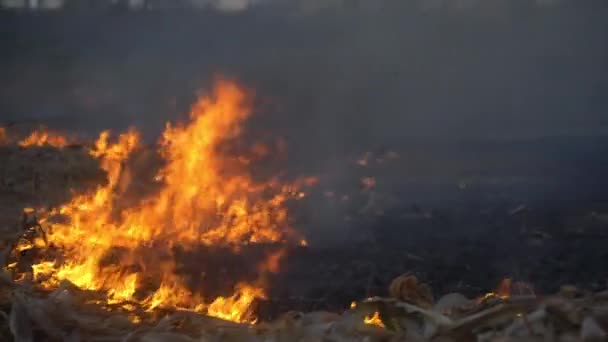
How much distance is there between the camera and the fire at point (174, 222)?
3842 millimetres

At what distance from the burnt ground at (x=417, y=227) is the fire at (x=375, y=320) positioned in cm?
138

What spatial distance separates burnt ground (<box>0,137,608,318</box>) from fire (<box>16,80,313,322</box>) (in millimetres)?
270

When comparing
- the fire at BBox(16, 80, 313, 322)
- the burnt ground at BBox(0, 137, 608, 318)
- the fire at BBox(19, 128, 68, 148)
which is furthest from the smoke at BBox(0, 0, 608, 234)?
the fire at BBox(16, 80, 313, 322)

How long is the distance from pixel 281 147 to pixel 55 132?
501 centimetres

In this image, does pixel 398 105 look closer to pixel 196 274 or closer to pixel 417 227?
pixel 417 227

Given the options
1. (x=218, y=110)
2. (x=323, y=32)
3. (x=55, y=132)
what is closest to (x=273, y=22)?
(x=323, y=32)

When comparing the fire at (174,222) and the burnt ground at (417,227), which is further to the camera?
the burnt ground at (417,227)

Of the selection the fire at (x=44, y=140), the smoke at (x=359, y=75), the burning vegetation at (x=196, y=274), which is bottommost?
the burning vegetation at (x=196, y=274)

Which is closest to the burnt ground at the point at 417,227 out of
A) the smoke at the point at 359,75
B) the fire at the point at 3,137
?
the fire at the point at 3,137

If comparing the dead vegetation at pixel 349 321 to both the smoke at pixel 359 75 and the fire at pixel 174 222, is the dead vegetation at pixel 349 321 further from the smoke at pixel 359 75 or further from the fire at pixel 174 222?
the smoke at pixel 359 75

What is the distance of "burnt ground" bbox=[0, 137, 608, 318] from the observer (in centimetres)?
466

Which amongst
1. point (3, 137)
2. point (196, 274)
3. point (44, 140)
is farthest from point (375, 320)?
point (3, 137)

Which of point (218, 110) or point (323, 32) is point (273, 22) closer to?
point (323, 32)

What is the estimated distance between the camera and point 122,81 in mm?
15898
